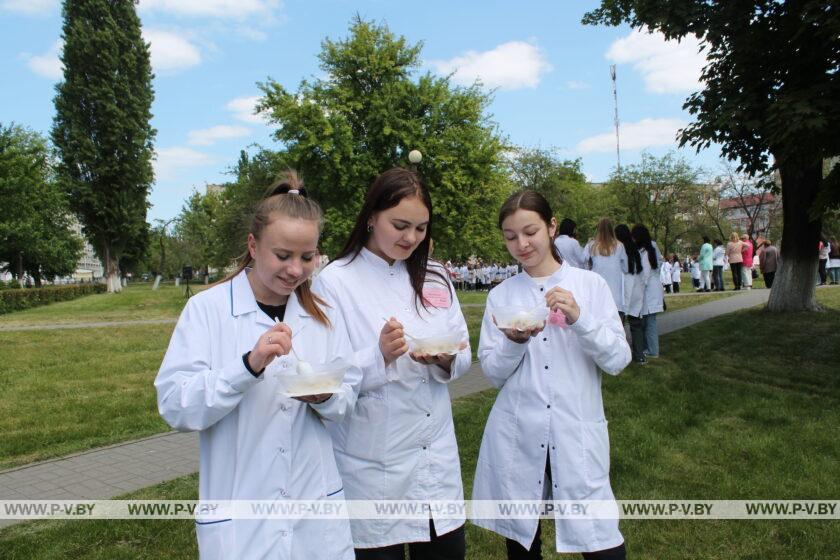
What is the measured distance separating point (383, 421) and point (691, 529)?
9.05 ft

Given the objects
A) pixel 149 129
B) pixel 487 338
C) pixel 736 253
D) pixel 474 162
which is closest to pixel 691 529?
pixel 487 338

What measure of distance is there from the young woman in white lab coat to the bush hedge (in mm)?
27865

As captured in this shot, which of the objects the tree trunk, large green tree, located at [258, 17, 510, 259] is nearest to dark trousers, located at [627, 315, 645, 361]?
the tree trunk

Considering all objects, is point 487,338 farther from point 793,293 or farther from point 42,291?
point 42,291

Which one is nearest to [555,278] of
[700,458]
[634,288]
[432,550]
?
[432,550]

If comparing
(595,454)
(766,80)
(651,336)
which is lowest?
(651,336)

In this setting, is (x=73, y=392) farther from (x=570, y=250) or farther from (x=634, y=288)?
(x=634, y=288)

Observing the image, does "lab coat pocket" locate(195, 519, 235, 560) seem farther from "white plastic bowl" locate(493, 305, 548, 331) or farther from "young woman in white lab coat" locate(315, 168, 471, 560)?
"white plastic bowl" locate(493, 305, 548, 331)

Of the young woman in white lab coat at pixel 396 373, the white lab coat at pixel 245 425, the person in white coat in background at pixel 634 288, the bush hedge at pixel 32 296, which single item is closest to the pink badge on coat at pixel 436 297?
the young woman in white lab coat at pixel 396 373

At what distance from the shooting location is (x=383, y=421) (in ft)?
7.77

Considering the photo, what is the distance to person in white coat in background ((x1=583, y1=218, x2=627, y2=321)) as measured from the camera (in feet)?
27.3

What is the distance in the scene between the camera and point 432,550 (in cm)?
243

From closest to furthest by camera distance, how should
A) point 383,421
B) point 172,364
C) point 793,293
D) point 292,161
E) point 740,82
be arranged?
point 172,364 → point 383,421 → point 740,82 → point 793,293 → point 292,161

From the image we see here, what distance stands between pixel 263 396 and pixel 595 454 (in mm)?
1476
